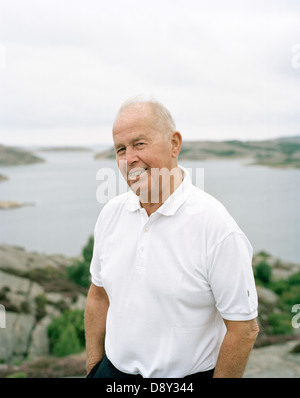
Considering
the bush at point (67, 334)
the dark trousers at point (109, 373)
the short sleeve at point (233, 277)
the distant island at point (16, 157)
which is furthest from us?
the distant island at point (16, 157)

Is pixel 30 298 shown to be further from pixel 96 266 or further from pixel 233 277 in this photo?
pixel 233 277

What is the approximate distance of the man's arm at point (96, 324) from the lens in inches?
70.1

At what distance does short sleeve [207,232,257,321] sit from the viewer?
4.18 ft

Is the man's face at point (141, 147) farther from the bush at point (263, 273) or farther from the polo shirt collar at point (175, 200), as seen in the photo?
the bush at point (263, 273)

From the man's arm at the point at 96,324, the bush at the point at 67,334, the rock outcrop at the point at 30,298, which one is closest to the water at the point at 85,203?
the rock outcrop at the point at 30,298

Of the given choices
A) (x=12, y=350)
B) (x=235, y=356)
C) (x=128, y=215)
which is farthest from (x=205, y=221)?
(x=12, y=350)

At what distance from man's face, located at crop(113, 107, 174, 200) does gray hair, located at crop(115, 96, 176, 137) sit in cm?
2

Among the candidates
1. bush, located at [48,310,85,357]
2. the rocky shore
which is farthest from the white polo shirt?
bush, located at [48,310,85,357]

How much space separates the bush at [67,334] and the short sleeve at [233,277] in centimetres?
787

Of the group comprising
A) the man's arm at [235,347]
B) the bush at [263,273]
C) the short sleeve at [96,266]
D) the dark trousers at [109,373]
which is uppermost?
the short sleeve at [96,266]

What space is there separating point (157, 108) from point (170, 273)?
60cm

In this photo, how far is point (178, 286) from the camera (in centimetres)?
133

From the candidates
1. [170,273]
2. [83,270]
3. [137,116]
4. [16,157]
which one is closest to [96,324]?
[170,273]

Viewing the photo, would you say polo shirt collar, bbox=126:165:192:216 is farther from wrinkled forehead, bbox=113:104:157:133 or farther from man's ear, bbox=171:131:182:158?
wrinkled forehead, bbox=113:104:157:133
